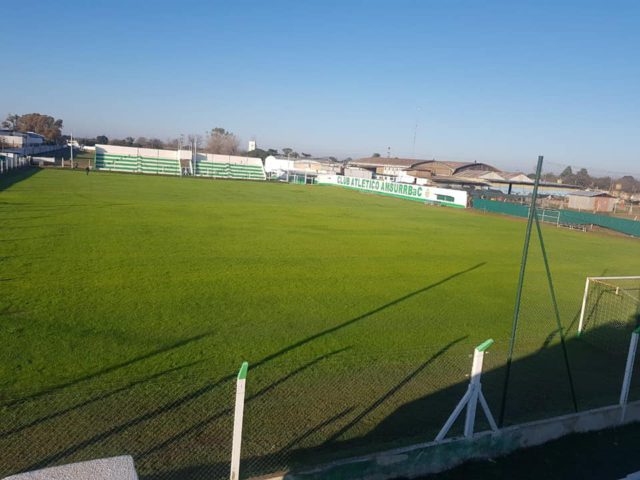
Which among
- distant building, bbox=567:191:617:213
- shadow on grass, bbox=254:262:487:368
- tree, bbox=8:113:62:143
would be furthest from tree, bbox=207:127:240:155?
shadow on grass, bbox=254:262:487:368

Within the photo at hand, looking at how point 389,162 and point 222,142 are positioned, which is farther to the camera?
point 222,142

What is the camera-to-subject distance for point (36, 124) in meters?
135

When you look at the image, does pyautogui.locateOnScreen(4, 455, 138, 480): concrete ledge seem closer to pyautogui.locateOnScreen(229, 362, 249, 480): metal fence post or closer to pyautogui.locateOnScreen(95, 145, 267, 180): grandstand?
pyautogui.locateOnScreen(229, 362, 249, 480): metal fence post

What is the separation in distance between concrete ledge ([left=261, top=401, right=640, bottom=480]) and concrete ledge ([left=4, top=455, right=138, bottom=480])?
154cm

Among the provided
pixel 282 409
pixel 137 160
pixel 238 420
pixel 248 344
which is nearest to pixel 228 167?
pixel 137 160

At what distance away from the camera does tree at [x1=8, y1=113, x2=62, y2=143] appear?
433ft

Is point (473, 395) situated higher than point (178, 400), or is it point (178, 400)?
point (473, 395)

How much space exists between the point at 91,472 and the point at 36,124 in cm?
15614

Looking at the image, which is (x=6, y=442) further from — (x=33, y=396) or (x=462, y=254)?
(x=462, y=254)

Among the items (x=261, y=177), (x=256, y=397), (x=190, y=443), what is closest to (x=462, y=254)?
(x=256, y=397)

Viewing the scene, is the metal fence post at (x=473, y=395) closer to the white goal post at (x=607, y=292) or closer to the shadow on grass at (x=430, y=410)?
the shadow on grass at (x=430, y=410)

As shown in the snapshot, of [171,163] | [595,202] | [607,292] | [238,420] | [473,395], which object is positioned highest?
[595,202]

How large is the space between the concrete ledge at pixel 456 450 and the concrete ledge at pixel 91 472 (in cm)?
154

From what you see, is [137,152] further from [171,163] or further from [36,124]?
[36,124]
